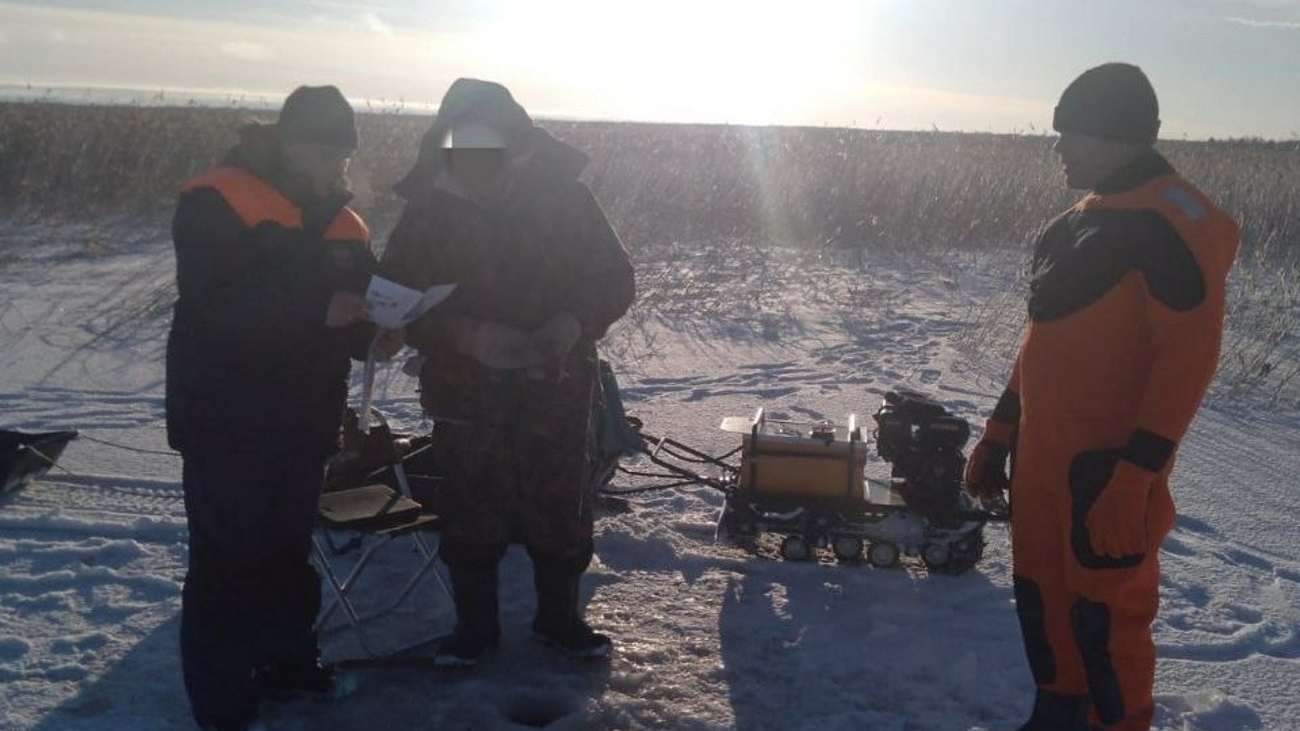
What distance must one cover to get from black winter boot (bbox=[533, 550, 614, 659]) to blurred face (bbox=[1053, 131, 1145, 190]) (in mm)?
1962

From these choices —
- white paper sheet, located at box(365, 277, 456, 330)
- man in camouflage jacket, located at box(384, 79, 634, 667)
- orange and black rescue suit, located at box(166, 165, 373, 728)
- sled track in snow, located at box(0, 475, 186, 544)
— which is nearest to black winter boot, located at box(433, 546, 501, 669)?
man in camouflage jacket, located at box(384, 79, 634, 667)

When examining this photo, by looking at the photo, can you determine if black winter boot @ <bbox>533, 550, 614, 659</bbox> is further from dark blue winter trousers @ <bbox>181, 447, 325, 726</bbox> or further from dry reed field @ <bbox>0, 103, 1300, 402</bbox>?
dry reed field @ <bbox>0, 103, 1300, 402</bbox>

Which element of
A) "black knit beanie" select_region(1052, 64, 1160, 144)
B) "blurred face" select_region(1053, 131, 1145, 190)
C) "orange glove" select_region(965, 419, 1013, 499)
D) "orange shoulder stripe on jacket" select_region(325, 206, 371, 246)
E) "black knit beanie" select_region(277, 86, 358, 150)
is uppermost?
"black knit beanie" select_region(1052, 64, 1160, 144)

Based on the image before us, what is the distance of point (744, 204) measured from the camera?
48.2ft

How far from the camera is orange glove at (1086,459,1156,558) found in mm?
2896

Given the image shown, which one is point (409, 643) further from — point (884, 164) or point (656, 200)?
point (884, 164)

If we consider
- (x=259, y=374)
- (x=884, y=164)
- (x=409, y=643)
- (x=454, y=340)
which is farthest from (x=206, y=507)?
(x=884, y=164)

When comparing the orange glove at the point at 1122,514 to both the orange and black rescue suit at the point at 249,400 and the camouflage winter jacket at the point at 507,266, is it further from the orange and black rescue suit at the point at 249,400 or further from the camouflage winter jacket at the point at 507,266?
the orange and black rescue suit at the point at 249,400

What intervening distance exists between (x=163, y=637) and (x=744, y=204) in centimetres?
1128

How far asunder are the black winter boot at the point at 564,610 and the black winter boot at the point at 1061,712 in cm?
145

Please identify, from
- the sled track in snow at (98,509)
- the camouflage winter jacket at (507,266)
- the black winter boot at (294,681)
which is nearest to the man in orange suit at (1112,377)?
the camouflage winter jacket at (507,266)

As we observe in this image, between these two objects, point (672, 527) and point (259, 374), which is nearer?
point (259, 374)

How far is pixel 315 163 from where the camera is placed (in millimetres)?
3305

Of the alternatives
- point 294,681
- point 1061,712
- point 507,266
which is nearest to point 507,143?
point 507,266
